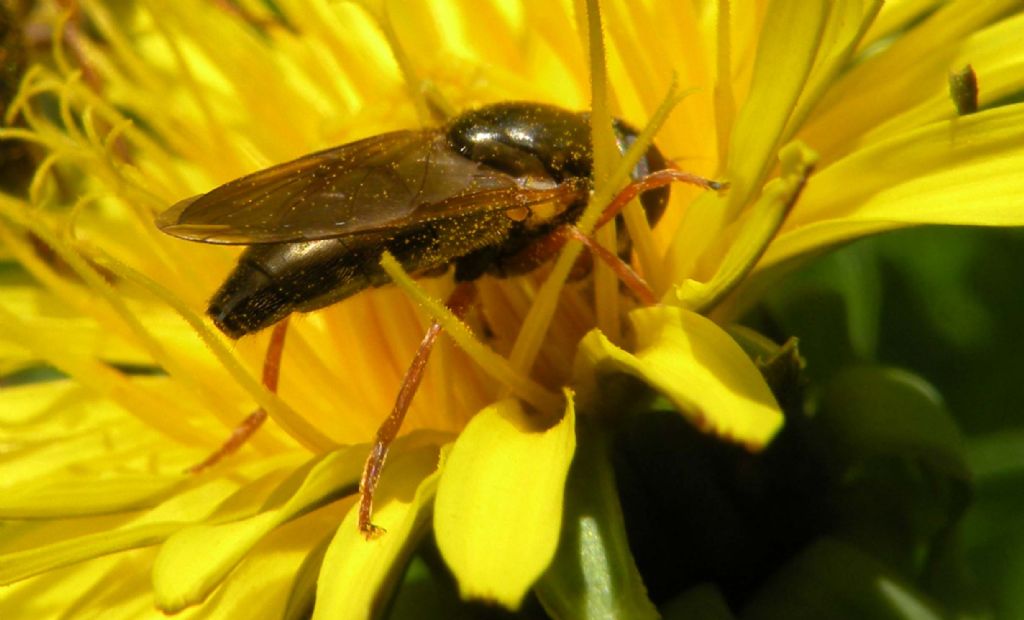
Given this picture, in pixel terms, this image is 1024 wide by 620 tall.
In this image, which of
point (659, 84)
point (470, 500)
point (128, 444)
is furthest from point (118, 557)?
point (659, 84)

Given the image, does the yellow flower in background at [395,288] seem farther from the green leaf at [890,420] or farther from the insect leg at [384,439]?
the green leaf at [890,420]

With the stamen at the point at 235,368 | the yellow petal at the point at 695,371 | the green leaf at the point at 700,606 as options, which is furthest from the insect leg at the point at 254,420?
the green leaf at the point at 700,606

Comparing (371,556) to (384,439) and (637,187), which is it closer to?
(384,439)

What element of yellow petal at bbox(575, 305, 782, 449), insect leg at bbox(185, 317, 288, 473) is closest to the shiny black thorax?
insect leg at bbox(185, 317, 288, 473)

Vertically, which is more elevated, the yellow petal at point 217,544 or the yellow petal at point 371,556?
the yellow petal at point 217,544

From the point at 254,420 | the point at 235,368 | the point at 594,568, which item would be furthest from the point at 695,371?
the point at 254,420

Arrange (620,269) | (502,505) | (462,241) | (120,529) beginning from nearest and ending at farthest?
(502,505) → (120,529) → (620,269) → (462,241)

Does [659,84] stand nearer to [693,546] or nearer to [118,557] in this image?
[693,546]

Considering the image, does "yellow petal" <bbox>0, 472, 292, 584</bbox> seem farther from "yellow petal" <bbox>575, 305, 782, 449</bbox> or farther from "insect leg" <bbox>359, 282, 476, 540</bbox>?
"yellow petal" <bbox>575, 305, 782, 449</bbox>
